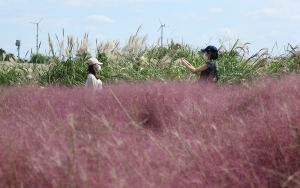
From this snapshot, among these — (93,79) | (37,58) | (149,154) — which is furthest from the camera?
(37,58)

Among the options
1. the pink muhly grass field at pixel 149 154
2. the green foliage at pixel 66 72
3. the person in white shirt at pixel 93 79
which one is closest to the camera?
the pink muhly grass field at pixel 149 154

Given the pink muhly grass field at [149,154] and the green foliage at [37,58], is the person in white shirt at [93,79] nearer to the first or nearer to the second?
the pink muhly grass field at [149,154]

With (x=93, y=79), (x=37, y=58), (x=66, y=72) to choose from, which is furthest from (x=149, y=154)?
(x=37, y=58)

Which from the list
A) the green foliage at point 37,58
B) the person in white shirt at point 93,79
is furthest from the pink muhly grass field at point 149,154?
the green foliage at point 37,58

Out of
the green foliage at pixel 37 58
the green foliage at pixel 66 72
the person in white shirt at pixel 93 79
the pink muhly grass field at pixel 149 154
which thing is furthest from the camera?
the green foliage at pixel 37 58

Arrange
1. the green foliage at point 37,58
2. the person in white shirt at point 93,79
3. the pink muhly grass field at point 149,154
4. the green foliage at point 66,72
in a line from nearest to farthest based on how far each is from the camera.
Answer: the pink muhly grass field at point 149,154 → the person in white shirt at point 93,79 → the green foliage at point 66,72 → the green foliage at point 37,58

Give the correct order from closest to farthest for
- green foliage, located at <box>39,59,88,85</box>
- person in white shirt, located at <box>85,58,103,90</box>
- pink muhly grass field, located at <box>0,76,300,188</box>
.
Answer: pink muhly grass field, located at <box>0,76,300,188</box> < person in white shirt, located at <box>85,58,103,90</box> < green foliage, located at <box>39,59,88,85</box>

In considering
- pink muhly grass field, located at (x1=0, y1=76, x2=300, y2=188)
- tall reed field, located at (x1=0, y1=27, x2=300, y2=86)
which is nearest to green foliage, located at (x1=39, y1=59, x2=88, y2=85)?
tall reed field, located at (x1=0, y1=27, x2=300, y2=86)

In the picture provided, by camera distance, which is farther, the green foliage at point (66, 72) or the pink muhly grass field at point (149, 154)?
the green foliage at point (66, 72)

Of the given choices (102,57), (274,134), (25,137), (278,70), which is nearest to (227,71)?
(278,70)

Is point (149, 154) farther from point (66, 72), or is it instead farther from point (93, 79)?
point (66, 72)

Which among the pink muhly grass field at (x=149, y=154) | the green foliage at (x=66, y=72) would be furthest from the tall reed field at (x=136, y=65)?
the pink muhly grass field at (x=149, y=154)

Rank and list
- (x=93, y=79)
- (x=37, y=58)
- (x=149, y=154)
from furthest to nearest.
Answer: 1. (x=37, y=58)
2. (x=93, y=79)
3. (x=149, y=154)

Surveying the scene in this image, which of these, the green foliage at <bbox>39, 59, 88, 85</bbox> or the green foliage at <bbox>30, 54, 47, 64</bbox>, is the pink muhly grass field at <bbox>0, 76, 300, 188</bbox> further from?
the green foliage at <bbox>30, 54, 47, 64</bbox>
